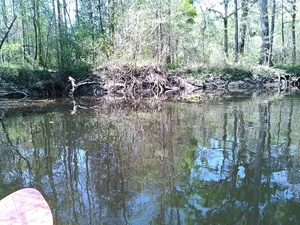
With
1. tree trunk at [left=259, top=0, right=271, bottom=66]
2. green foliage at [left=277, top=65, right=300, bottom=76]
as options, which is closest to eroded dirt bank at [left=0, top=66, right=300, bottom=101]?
green foliage at [left=277, top=65, right=300, bottom=76]

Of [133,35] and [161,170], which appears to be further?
[133,35]

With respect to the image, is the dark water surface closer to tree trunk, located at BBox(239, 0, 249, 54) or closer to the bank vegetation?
the bank vegetation

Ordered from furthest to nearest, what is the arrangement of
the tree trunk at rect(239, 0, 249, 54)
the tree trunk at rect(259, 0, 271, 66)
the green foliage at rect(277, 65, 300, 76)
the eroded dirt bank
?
the tree trunk at rect(239, 0, 249, 54), the green foliage at rect(277, 65, 300, 76), the tree trunk at rect(259, 0, 271, 66), the eroded dirt bank

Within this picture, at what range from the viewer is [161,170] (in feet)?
14.1

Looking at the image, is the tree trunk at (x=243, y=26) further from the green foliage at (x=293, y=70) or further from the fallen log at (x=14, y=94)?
the fallen log at (x=14, y=94)

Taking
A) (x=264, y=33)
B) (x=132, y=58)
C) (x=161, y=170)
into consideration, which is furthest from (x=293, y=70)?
(x=161, y=170)

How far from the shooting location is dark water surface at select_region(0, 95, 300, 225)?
3.11m

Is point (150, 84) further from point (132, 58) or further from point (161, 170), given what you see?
point (161, 170)

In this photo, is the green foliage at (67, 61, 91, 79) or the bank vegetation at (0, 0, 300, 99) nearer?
the bank vegetation at (0, 0, 300, 99)

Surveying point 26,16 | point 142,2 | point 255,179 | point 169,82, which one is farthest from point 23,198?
point 26,16

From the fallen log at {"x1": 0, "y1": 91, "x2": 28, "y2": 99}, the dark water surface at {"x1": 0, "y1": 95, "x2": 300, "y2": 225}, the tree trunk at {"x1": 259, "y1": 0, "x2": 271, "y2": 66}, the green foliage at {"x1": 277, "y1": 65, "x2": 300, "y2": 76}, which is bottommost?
the dark water surface at {"x1": 0, "y1": 95, "x2": 300, "y2": 225}

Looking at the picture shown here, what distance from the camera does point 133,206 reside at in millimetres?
3275

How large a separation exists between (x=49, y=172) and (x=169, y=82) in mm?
15255

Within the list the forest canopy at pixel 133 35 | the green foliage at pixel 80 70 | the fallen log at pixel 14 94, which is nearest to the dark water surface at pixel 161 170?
the fallen log at pixel 14 94
